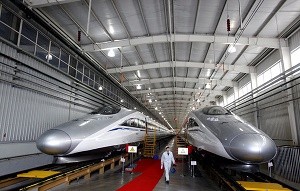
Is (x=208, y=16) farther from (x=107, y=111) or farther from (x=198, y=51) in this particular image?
(x=107, y=111)

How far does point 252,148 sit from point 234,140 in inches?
19.2

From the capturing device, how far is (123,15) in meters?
Answer: 11.0

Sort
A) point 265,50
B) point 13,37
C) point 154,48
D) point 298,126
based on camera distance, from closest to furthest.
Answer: point 13,37
point 298,126
point 265,50
point 154,48

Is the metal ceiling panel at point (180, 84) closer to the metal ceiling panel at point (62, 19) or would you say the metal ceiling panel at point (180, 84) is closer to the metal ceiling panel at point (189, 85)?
the metal ceiling panel at point (189, 85)

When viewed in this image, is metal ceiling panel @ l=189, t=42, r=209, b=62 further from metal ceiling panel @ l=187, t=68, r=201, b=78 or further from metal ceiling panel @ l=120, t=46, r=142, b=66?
metal ceiling panel @ l=120, t=46, r=142, b=66

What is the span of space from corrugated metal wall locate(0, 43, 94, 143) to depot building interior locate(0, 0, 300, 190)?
0.04m

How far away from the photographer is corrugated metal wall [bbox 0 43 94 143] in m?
7.82

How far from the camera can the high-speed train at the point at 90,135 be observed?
6.48m

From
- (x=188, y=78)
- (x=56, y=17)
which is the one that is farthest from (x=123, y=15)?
(x=188, y=78)

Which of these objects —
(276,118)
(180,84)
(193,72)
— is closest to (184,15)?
(276,118)

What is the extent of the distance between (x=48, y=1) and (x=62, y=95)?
4.57 metres

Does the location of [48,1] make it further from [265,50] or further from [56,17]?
[265,50]

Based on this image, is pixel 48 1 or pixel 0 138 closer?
pixel 0 138

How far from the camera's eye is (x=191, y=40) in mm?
12883
